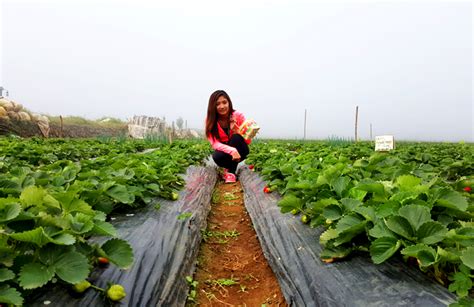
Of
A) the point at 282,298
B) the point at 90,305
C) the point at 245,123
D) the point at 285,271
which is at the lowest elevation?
the point at 282,298

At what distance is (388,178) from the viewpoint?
2645 millimetres

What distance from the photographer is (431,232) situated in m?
1.44

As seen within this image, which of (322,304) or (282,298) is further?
(282,298)

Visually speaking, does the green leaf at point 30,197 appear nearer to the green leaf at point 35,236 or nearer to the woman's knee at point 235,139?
the green leaf at point 35,236

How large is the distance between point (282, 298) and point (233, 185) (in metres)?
3.65

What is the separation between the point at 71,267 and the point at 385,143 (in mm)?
5770

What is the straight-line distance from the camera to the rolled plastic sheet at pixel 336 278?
4.45 feet

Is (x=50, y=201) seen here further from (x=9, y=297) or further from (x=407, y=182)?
(x=407, y=182)

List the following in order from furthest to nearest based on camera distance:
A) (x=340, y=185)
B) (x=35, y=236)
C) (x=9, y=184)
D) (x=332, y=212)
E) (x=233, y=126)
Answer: (x=233, y=126) → (x=340, y=185) → (x=9, y=184) → (x=332, y=212) → (x=35, y=236)

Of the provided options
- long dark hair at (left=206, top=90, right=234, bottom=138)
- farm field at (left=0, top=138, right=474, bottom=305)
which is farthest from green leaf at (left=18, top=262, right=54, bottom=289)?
long dark hair at (left=206, top=90, right=234, bottom=138)

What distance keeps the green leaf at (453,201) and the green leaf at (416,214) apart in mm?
251

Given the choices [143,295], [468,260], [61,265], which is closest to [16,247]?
[61,265]

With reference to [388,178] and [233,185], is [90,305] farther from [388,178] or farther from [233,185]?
[233,185]

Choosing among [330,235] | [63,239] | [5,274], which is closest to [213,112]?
[330,235]
